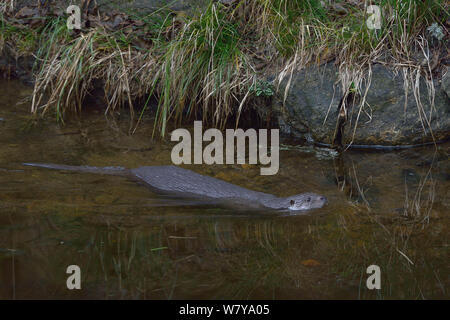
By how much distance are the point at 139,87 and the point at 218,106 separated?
3.00ft

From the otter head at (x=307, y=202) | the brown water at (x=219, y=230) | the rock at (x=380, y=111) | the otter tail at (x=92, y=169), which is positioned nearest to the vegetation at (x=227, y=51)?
the rock at (x=380, y=111)

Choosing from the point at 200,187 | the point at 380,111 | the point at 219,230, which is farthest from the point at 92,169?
the point at 380,111

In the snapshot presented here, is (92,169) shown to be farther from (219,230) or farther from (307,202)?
(307,202)

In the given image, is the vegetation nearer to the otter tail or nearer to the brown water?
the brown water

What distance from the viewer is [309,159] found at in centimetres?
477

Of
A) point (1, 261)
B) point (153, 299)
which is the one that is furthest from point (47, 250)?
point (153, 299)

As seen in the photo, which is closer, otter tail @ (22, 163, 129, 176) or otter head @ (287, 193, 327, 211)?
otter head @ (287, 193, 327, 211)

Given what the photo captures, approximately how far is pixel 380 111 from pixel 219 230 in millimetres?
2290

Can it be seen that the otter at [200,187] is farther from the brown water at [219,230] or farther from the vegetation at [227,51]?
the vegetation at [227,51]

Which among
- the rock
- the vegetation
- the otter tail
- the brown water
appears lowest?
the brown water

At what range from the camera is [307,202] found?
12.3ft

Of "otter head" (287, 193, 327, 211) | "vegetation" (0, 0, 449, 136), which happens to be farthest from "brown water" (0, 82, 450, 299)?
"vegetation" (0, 0, 449, 136)

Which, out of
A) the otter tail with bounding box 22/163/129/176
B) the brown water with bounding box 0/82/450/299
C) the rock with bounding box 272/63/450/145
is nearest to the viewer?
the brown water with bounding box 0/82/450/299

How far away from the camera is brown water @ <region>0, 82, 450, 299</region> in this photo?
271 centimetres
